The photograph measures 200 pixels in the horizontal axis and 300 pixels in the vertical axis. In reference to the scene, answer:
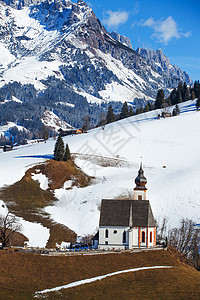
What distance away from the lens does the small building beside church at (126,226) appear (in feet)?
193

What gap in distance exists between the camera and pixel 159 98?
183 m

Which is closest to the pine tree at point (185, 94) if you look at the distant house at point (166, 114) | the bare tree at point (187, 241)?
the distant house at point (166, 114)

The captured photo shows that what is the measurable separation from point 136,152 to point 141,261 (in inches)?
2761

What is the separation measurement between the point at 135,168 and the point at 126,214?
47.2 m

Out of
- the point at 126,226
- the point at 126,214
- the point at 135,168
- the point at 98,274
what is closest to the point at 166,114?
the point at 135,168

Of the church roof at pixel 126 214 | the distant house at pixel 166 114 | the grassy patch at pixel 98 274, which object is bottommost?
the grassy patch at pixel 98 274

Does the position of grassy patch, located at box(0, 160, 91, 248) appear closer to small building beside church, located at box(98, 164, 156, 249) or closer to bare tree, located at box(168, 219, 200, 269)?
small building beside church, located at box(98, 164, 156, 249)

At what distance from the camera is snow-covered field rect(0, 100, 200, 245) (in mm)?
83188

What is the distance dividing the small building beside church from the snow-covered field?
653 inches

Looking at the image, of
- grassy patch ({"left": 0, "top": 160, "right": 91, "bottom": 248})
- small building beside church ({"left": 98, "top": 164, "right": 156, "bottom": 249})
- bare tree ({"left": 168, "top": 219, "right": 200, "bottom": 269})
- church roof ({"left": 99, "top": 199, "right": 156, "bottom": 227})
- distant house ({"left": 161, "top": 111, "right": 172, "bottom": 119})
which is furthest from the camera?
distant house ({"left": 161, "top": 111, "right": 172, "bottom": 119})

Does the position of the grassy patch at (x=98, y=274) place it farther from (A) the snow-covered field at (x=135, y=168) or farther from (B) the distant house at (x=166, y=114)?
(B) the distant house at (x=166, y=114)

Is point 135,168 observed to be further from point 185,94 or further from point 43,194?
point 185,94

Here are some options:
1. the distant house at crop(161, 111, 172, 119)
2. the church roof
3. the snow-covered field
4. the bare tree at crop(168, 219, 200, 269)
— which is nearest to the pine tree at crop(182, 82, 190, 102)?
the snow-covered field

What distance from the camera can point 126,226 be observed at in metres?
59.2
